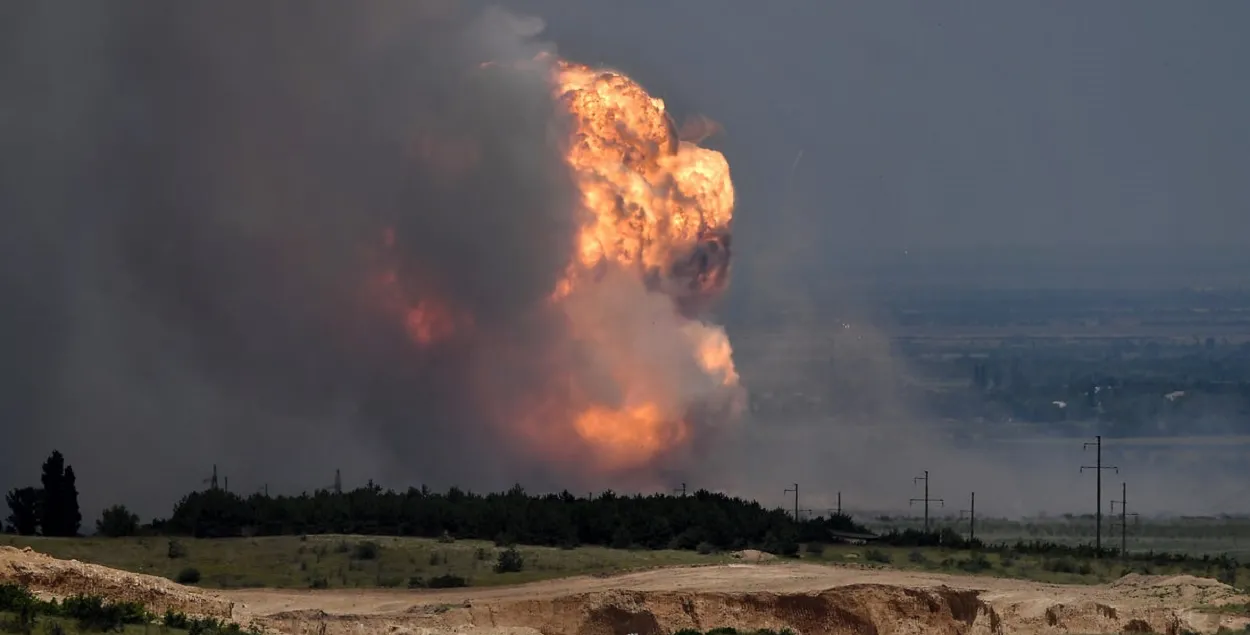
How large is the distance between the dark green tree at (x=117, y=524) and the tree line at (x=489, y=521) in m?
0.03

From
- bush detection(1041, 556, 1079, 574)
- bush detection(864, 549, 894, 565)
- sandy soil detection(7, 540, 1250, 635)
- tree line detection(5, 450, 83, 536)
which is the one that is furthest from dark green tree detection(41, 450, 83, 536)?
bush detection(1041, 556, 1079, 574)

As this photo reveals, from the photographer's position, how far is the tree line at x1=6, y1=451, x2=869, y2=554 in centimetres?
7444

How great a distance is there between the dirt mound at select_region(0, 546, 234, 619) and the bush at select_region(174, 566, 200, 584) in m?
11.3

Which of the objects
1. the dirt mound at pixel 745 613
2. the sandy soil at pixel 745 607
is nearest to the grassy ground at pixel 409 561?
the sandy soil at pixel 745 607

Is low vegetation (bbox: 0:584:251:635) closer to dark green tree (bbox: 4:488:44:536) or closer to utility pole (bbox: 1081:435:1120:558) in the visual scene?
dark green tree (bbox: 4:488:44:536)

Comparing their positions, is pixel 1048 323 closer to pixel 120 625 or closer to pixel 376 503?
pixel 376 503

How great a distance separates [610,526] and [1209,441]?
247 feet

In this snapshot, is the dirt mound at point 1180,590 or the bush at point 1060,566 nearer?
the dirt mound at point 1180,590

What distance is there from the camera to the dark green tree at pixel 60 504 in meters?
80.1

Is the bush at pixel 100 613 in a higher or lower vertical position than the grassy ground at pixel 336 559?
lower

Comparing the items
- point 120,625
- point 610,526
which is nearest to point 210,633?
point 120,625

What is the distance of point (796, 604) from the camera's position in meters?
61.1

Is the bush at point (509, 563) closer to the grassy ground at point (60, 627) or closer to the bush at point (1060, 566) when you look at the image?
the bush at point (1060, 566)

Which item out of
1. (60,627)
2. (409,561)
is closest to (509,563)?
(409,561)
